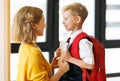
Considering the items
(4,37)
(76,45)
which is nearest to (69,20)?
(76,45)

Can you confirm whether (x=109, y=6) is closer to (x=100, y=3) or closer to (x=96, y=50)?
(x=100, y=3)

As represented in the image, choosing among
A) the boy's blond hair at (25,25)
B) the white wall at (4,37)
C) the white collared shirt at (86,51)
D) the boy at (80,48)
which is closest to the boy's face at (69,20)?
the boy at (80,48)

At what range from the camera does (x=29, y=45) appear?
54.2 inches

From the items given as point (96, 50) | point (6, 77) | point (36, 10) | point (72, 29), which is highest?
point (36, 10)

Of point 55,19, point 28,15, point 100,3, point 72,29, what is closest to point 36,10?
point 28,15

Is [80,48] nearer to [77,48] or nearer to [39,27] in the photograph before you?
[77,48]

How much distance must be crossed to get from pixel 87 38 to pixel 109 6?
0.83 m

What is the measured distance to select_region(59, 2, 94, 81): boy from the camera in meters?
1.46

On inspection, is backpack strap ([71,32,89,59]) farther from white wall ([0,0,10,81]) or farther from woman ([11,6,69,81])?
white wall ([0,0,10,81])

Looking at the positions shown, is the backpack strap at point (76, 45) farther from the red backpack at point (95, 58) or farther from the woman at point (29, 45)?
the woman at point (29, 45)

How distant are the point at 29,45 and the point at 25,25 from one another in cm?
12

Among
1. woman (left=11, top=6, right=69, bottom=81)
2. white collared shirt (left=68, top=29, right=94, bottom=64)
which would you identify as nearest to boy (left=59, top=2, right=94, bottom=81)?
white collared shirt (left=68, top=29, right=94, bottom=64)

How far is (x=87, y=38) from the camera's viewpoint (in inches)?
58.5

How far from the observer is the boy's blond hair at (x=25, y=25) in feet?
4.41
